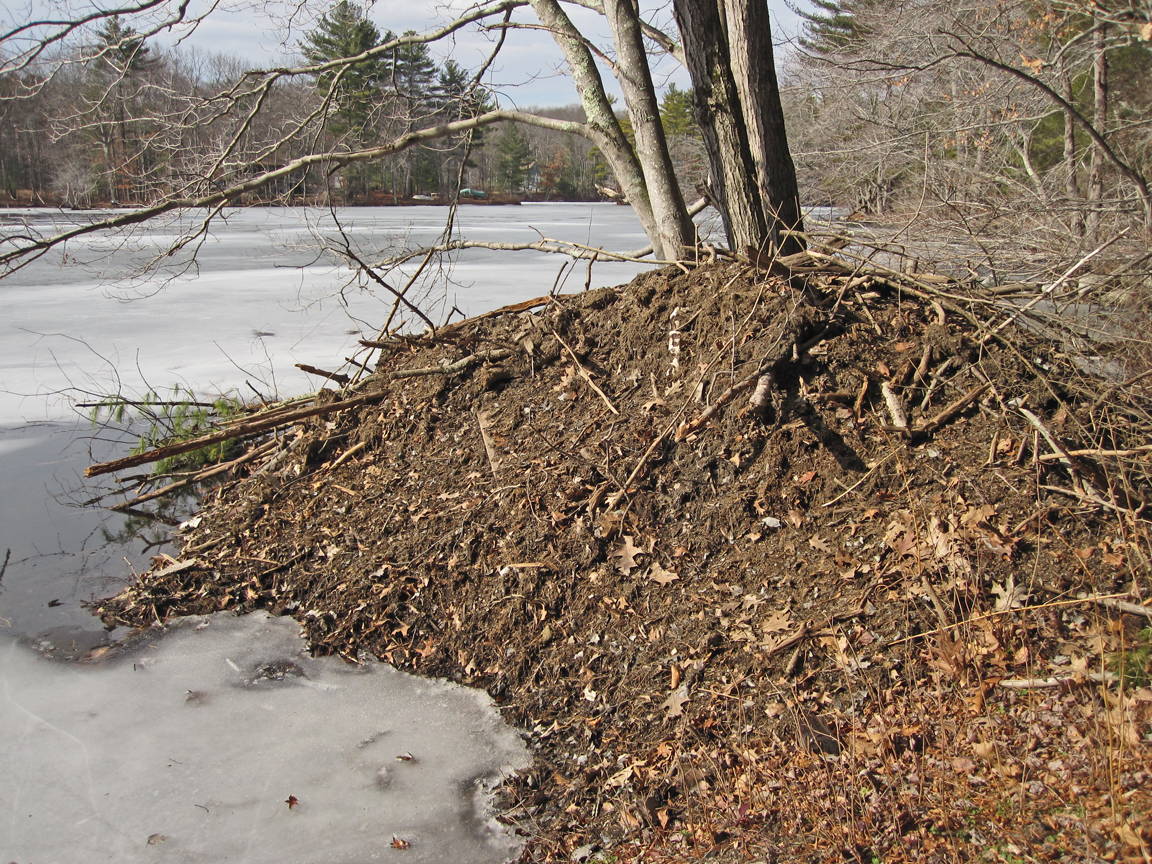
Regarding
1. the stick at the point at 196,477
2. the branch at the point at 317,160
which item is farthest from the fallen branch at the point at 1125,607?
the stick at the point at 196,477

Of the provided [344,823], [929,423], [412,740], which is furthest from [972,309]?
[344,823]

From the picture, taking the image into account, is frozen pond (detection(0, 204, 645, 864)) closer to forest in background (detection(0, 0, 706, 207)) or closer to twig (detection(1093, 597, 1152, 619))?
forest in background (detection(0, 0, 706, 207))

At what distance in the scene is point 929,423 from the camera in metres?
3.92

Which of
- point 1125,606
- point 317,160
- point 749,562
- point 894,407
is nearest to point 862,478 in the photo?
point 894,407

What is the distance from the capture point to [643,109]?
5285 mm

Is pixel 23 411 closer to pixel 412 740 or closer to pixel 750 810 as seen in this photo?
pixel 412 740

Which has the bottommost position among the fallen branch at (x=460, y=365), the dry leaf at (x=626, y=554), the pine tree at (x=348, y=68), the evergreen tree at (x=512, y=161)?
the dry leaf at (x=626, y=554)

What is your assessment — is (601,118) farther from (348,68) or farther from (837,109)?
(837,109)

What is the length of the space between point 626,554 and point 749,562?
0.60 metres

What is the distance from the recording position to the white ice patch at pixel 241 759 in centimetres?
290

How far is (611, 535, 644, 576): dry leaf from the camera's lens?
3.86 meters

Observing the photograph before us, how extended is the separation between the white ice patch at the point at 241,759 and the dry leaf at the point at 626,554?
0.92m

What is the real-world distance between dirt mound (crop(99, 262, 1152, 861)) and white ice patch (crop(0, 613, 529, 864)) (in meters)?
0.21

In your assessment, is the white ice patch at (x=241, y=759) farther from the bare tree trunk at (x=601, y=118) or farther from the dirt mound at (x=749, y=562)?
the bare tree trunk at (x=601, y=118)
